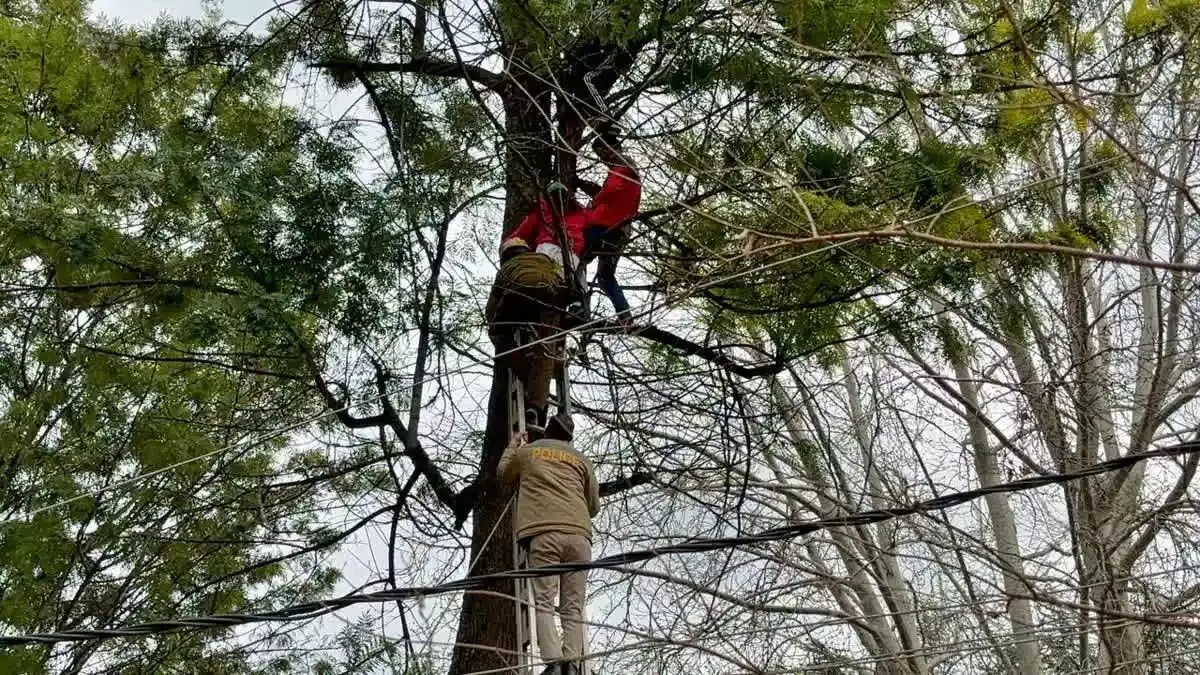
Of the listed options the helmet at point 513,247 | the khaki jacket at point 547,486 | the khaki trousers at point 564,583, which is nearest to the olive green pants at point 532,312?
the helmet at point 513,247

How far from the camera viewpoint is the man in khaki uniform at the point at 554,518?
478 centimetres

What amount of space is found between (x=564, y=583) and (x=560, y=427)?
741 millimetres

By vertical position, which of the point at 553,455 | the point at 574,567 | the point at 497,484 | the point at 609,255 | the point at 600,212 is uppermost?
the point at 600,212

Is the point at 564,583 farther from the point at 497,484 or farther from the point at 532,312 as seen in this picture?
the point at 532,312

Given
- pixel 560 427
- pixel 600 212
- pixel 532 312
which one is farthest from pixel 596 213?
pixel 560 427

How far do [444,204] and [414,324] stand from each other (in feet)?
2.14

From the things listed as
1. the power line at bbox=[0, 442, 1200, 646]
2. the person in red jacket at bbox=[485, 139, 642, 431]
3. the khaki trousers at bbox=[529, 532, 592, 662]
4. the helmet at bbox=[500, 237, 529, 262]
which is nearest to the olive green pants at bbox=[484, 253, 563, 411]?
the person in red jacket at bbox=[485, 139, 642, 431]

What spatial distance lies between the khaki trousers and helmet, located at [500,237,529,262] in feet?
5.32

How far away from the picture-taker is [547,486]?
4859 mm

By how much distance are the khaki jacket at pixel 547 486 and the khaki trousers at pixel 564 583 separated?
4 cm

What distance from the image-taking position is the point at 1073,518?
721 cm

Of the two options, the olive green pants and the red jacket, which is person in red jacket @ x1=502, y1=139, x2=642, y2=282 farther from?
the olive green pants

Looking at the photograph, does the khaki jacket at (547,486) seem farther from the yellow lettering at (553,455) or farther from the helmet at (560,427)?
the helmet at (560,427)

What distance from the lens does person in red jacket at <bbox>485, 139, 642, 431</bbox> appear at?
546cm
